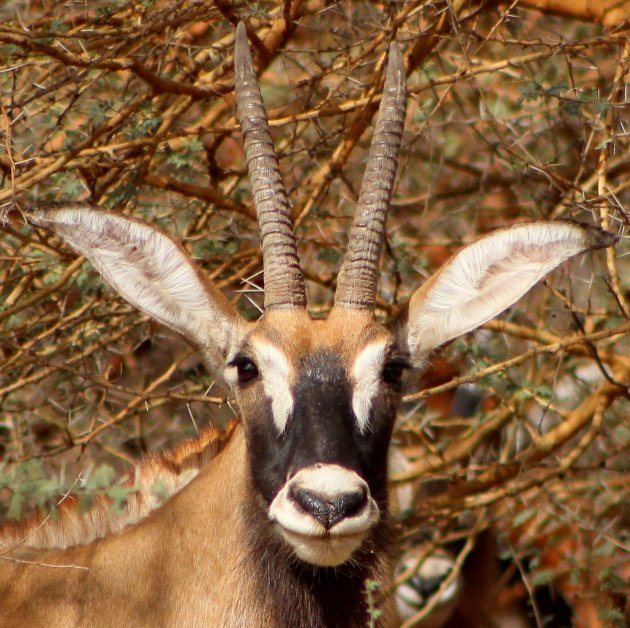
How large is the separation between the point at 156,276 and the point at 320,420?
3.23ft

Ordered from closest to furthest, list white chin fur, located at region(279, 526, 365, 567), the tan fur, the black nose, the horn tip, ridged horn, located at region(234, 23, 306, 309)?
the black nose → white chin fur, located at region(279, 526, 365, 567) → the tan fur → ridged horn, located at region(234, 23, 306, 309) → the horn tip

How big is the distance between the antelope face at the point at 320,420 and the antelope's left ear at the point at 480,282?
0.29 metres

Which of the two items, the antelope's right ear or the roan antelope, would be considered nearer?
the roan antelope

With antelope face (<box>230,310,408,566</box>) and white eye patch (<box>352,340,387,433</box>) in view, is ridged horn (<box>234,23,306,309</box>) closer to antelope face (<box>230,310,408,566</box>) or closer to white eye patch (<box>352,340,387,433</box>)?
antelope face (<box>230,310,408,566</box>)

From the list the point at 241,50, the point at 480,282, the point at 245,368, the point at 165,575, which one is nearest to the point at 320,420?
the point at 245,368

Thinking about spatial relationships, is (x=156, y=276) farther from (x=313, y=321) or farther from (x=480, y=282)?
(x=480, y=282)

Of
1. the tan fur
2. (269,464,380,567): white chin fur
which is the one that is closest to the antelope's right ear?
the tan fur

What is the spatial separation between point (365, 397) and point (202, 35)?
3203 mm

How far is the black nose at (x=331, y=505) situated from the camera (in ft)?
11.5

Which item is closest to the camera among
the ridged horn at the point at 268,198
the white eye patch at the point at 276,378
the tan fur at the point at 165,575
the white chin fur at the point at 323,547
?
the white chin fur at the point at 323,547

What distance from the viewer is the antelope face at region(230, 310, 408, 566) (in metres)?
3.54

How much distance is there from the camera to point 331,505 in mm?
3496

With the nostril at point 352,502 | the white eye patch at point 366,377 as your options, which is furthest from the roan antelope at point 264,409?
the nostril at point 352,502

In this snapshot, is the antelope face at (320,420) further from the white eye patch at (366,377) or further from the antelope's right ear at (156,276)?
the antelope's right ear at (156,276)
